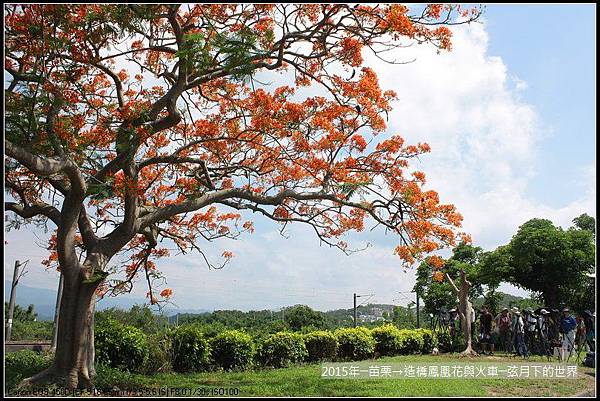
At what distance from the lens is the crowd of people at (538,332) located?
1179cm

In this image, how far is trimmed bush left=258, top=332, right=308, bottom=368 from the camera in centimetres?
1101

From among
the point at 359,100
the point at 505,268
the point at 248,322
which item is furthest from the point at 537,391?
the point at 505,268

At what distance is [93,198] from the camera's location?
8797mm

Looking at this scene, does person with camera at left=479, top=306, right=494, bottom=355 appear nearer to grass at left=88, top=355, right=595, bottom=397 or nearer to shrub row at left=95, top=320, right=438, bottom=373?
shrub row at left=95, top=320, right=438, bottom=373

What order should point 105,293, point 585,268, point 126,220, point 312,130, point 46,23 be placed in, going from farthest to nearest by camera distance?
point 585,268
point 105,293
point 312,130
point 126,220
point 46,23

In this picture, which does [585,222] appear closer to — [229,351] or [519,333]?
[519,333]

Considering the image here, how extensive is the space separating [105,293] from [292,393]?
475 centimetres

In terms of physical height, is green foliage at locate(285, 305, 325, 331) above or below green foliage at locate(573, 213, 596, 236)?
below

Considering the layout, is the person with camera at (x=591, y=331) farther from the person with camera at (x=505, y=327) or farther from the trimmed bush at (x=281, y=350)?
the trimmed bush at (x=281, y=350)

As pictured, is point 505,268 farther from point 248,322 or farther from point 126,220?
point 126,220

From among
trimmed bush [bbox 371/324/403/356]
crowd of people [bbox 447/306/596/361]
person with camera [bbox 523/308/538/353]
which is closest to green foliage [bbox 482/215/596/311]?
crowd of people [bbox 447/306/596/361]

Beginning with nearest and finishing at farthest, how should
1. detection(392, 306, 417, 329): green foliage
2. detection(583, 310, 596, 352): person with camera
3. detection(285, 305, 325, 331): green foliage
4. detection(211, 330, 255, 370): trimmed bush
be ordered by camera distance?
detection(211, 330, 255, 370): trimmed bush < detection(583, 310, 596, 352): person with camera < detection(285, 305, 325, 331): green foliage < detection(392, 306, 417, 329): green foliage

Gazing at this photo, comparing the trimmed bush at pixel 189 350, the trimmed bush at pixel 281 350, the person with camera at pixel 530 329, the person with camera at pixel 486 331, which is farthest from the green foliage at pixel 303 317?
the trimmed bush at pixel 189 350

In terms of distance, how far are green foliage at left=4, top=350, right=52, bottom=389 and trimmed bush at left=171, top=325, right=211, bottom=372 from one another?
2141mm
